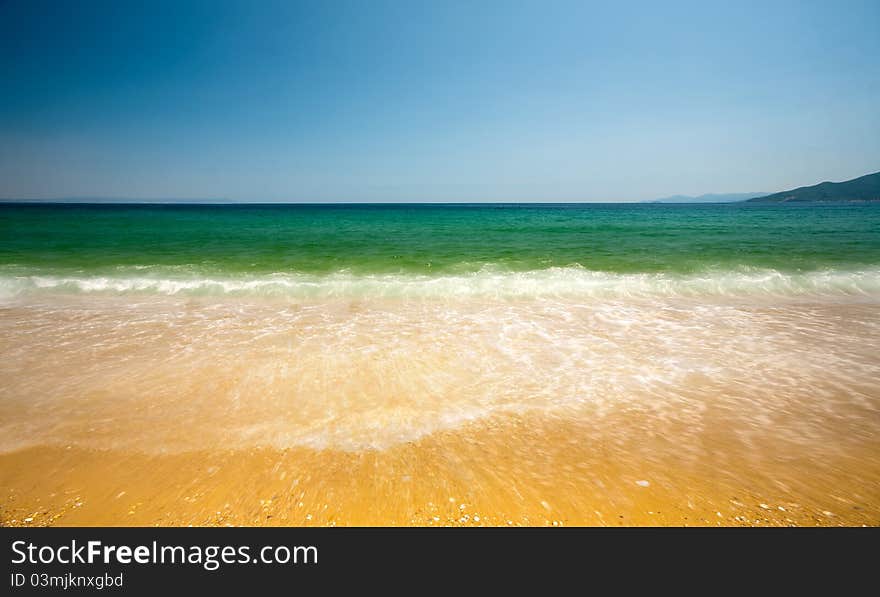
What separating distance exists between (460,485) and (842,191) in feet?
739

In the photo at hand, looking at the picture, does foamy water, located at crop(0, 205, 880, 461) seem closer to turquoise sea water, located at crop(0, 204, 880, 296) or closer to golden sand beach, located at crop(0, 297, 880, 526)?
golden sand beach, located at crop(0, 297, 880, 526)

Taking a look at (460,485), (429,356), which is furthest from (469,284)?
(460,485)

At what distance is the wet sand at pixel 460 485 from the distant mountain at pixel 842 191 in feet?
646

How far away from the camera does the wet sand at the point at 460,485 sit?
2641 millimetres

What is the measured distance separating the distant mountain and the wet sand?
197 m

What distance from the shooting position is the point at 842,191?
14562 centimetres

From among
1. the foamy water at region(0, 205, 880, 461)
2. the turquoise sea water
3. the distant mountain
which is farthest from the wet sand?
the distant mountain

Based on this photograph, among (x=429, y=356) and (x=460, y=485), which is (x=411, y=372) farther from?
(x=460, y=485)

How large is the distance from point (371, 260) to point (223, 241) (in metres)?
13.2

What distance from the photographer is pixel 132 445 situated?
351cm

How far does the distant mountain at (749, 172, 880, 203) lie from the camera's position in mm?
131750
